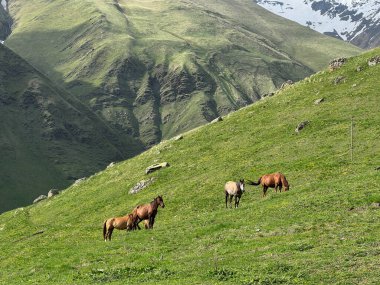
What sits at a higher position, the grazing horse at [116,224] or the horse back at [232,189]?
the horse back at [232,189]

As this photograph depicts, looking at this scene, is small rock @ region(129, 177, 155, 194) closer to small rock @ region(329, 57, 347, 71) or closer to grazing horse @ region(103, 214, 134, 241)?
grazing horse @ region(103, 214, 134, 241)

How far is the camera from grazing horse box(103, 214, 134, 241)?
3659 centimetres

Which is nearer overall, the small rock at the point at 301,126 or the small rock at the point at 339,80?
the small rock at the point at 301,126

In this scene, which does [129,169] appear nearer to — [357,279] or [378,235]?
[378,235]

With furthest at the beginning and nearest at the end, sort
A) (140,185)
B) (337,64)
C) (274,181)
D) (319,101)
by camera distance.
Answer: (337,64)
(319,101)
(140,185)
(274,181)

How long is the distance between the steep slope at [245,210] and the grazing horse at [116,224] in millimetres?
1140

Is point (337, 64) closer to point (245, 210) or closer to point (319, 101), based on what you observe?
point (319, 101)

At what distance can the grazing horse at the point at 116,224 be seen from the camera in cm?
3659

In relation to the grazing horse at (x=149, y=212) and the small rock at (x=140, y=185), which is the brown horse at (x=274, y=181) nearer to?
the grazing horse at (x=149, y=212)

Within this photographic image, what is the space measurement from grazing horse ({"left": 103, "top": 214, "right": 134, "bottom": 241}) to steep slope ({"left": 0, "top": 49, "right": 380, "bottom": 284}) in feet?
3.74

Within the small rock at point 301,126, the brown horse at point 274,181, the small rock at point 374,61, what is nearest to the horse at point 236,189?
the brown horse at point 274,181

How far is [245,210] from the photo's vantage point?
36.6 meters

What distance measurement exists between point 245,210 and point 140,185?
26174 mm

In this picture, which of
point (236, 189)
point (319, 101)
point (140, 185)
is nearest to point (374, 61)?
point (319, 101)
